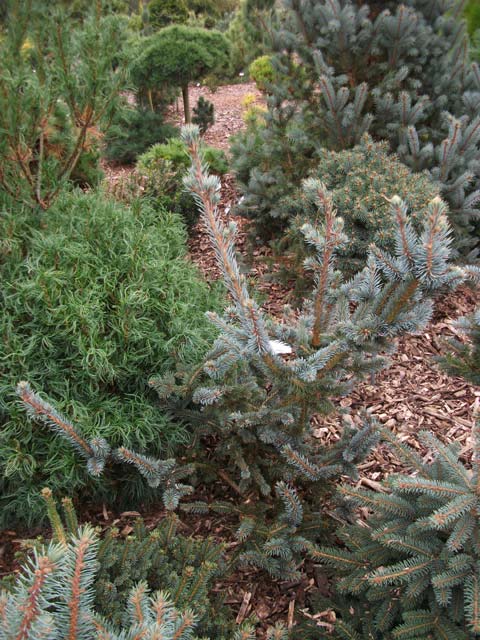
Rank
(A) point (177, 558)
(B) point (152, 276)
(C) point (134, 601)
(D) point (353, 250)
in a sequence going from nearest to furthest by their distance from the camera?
(C) point (134, 601) < (A) point (177, 558) < (B) point (152, 276) < (D) point (353, 250)

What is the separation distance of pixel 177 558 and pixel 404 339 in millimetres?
2452

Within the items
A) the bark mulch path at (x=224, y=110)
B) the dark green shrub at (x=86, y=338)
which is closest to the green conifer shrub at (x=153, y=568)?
the dark green shrub at (x=86, y=338)

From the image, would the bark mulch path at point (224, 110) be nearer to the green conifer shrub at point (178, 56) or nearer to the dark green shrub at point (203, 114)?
the dark green shrub at point (203, 114)

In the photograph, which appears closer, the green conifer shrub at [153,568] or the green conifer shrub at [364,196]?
the green conifer shrub at [153,568]

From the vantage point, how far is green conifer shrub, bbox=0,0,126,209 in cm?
271

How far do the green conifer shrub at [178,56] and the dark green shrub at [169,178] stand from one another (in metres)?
2.16

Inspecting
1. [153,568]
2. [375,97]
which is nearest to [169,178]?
[375,97]

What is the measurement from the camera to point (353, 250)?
12.1ft

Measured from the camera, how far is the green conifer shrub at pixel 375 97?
4.20m

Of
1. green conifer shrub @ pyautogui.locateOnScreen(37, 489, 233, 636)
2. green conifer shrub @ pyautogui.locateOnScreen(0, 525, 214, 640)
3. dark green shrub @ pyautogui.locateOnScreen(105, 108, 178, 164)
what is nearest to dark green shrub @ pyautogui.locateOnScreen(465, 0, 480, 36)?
dark green shrub @ pyautogui.locateOnScreen(105, 108, 178, 164)

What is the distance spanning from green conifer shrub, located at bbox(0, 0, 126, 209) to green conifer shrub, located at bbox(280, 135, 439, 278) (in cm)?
159

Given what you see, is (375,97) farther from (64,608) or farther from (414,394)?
(64,608)

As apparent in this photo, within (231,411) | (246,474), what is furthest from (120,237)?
(246,474)

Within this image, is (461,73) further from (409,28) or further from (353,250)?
(353,250)
